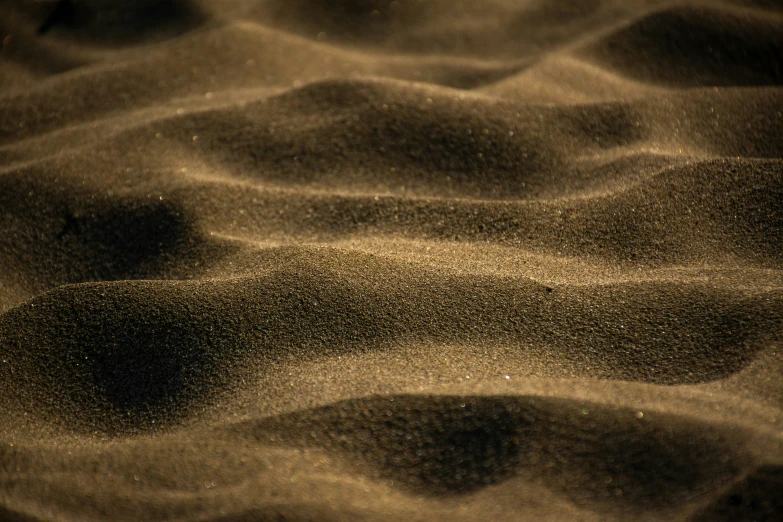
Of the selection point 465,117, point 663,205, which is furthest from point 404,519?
point 465,117

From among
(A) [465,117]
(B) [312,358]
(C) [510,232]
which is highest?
(A) [465,117]

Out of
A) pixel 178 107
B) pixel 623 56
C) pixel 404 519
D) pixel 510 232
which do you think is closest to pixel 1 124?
pixel 178 107

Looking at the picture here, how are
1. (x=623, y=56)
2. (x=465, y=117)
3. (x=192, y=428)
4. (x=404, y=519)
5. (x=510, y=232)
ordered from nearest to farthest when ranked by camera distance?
(x=404, y=519), (x=192, y=428), (x=510, y=232), (x=465, y=117), (x=623, y=56)

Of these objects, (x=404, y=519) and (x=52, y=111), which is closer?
(x=404, y=519)

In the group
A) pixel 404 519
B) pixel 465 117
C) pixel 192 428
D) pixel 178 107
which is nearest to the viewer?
pixel 404 519

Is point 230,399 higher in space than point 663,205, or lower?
lower

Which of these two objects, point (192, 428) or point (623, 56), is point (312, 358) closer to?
point (192, 428)
